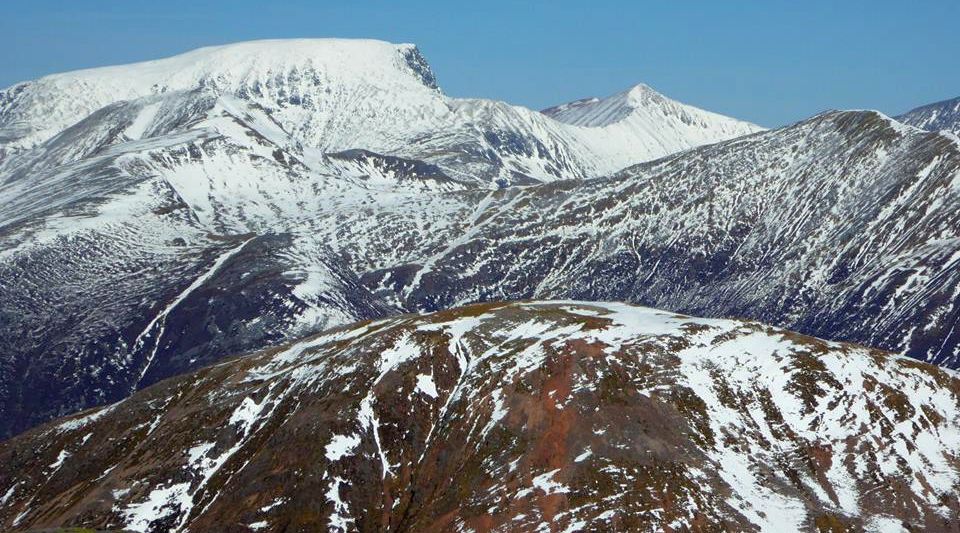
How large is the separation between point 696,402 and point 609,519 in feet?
105

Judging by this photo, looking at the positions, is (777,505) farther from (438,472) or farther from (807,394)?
(438,472)

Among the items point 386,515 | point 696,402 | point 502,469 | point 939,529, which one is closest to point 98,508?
point 386,515

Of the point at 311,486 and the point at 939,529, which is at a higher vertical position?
the point at 311,486

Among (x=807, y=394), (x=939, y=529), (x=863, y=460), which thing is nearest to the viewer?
(x=939, y=529)

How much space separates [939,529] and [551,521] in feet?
167

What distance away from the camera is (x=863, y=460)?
18712cm

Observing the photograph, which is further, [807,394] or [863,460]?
[807,394]

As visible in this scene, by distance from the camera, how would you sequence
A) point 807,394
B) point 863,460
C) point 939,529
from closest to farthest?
point 939,529 → point 863,460 → point 807,394

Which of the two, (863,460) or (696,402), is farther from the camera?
(696,402)

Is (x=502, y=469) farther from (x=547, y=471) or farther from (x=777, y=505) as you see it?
(x=777, y=505)

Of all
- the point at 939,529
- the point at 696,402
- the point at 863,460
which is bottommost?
the point at 939,529

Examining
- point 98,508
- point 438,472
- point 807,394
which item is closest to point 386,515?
point 438,472

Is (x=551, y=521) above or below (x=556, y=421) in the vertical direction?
below

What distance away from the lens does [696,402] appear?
19975 centimetres
